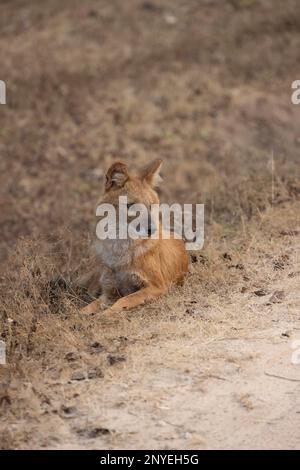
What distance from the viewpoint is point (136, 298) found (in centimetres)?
725

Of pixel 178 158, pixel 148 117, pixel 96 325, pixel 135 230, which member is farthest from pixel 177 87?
pixel 96 325

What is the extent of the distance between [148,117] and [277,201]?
6515 mm

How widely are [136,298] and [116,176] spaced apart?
1.18 metres

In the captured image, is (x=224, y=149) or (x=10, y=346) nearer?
(x=10, y=346)

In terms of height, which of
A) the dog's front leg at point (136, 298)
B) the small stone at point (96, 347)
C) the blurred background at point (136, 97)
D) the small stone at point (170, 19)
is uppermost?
the small stone at point (170, 19)

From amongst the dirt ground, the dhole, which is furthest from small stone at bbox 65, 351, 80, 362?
the dhole

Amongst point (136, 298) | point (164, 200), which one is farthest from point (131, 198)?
point (164, 200)

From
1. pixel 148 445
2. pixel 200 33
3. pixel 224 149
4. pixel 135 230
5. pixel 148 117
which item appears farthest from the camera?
pixel 200 33

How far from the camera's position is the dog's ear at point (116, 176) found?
752cm

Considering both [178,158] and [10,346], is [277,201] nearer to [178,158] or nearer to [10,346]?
[10,346]

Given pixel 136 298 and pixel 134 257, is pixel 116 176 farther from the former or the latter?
pixel 136 298

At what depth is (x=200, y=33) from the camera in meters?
18.1

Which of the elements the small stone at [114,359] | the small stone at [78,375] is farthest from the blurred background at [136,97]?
the small stone at [78,375]

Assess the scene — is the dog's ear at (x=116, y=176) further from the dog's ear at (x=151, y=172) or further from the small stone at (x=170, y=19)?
the small stone at (x=170, y=19)
